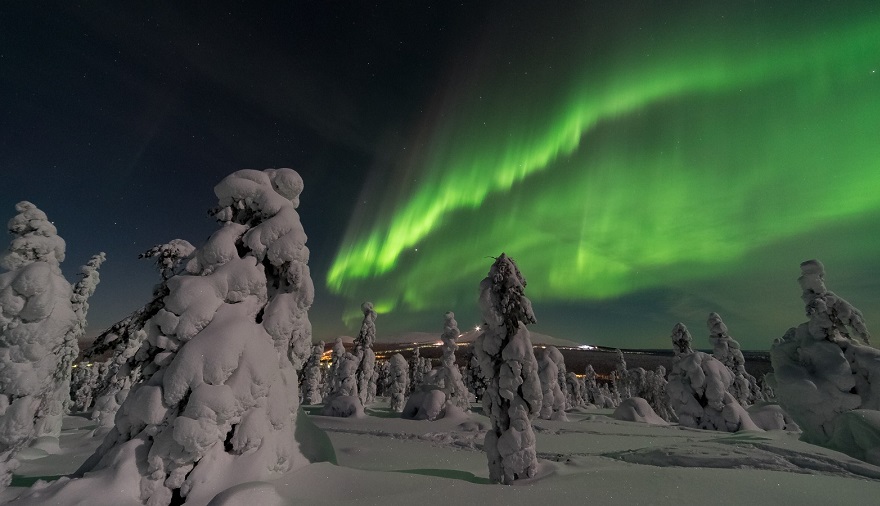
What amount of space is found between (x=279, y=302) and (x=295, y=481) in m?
3.32

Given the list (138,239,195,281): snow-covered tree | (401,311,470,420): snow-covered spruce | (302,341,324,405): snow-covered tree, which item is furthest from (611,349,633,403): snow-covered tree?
(138,239,195,281): snow-covered tree

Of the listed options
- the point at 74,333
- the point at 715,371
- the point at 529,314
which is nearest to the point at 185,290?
the point at 529,314

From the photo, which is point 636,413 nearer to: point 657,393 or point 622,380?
point 657,393

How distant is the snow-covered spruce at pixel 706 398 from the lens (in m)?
22.6

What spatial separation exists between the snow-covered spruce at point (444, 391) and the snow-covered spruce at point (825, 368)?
700 inches

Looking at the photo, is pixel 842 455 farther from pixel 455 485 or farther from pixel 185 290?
pixel 185 290

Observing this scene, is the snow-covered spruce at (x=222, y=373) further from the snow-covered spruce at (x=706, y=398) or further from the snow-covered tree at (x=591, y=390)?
the snow-covered tree at (x=591, y=390)

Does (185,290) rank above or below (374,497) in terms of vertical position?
above

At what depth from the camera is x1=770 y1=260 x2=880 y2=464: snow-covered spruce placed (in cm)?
1407

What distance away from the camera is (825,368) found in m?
15.1

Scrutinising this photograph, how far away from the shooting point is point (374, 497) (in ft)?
Result: 19.4

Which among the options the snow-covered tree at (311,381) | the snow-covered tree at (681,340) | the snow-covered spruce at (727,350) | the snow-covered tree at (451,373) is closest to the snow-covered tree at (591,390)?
the snow-covered spruce at (727,350)

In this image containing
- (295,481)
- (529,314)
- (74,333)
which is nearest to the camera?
(295,481)

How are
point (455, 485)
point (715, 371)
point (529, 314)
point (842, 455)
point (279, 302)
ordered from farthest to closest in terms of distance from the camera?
point (715, 371) < point (842, 455) < point (529, 314) < point (279, 302) < point (455, 485)
